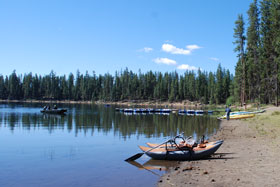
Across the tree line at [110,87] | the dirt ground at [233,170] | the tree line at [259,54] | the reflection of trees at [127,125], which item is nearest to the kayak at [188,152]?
the dirt ground at [233,170]

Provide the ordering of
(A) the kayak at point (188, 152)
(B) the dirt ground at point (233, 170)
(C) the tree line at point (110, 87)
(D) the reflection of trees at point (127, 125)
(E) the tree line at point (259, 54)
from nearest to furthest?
1. (B) the dirt ground at point (233, 170)
2. (A) the kayak at point (188, 152)
3. (D) the reflection of trees at point (127, 125)
4. (E) the tree line at point (259, 54)
5. (C) the tree line at point (110, 87)

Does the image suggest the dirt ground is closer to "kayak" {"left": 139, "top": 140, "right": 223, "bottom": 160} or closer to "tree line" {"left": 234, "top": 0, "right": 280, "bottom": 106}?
"kayak" {"left": 139, "top": 140, "right": 223, "bottom": 160}

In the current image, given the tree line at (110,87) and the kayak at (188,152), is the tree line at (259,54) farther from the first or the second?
the tree line at (110,87)

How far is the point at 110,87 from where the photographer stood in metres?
159

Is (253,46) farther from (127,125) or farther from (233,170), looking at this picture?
(233,170)

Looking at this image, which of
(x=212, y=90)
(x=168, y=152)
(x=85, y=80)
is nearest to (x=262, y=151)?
(x=168, y=152)

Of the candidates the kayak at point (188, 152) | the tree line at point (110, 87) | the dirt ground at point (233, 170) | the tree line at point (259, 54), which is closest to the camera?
the dirt ground at point (233, 170)

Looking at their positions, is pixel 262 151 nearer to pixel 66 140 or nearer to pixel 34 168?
pixel 34 168

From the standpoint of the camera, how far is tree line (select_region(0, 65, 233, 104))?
446 ft

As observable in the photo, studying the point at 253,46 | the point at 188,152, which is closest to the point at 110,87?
the point at 253,46

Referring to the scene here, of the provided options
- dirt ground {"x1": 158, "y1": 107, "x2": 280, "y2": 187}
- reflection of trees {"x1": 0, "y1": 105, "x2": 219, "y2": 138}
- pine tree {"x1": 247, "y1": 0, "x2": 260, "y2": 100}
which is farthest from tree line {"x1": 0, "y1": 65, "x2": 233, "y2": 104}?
dirt ground {"x1": 158, "y1": 107, "x2": 280, "y2": 187}

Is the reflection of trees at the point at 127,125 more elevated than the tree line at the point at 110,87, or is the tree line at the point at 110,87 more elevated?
the tree line at the point at 110,87

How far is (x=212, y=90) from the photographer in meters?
118

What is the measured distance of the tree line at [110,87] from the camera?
5354 inches
